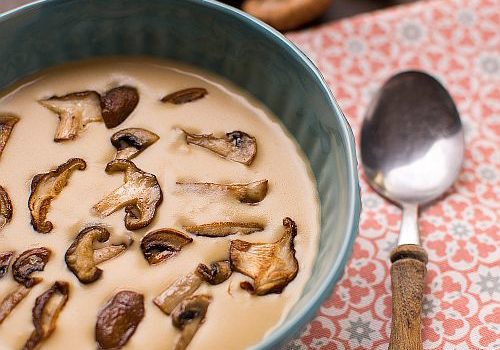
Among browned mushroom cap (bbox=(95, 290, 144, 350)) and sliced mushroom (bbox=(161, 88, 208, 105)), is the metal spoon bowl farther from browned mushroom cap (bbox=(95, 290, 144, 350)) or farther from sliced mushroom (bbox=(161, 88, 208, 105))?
browned mushroom cap (bbox=(95, 290, 144, 350))

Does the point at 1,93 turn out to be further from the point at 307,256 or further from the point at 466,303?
the point at 466,303

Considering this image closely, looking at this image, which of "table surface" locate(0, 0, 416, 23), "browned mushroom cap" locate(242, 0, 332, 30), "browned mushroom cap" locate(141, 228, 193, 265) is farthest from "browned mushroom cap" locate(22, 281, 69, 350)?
"table surface" locate(0, 0, 416, 23)

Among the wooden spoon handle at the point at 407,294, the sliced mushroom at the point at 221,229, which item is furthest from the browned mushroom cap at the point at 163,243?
the wooden spoon handle at the point at 407,294

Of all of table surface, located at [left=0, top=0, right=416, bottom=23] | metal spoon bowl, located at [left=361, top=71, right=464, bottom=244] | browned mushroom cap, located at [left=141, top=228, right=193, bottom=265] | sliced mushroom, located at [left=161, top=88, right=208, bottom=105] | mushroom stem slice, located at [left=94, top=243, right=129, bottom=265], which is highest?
table surface, located at [left=0, top=0, right=416, bottom=23]

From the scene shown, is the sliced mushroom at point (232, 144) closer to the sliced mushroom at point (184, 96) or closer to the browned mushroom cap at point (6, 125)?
the sliced mushroom at point (184, 96)

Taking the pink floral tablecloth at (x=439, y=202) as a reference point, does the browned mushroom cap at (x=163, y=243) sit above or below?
below

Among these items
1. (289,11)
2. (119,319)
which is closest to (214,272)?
(119,319)

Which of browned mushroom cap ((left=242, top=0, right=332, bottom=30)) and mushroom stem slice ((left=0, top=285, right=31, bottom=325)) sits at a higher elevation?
browned mushroom cap ((left=242, top=0, right=332, bottom=30))

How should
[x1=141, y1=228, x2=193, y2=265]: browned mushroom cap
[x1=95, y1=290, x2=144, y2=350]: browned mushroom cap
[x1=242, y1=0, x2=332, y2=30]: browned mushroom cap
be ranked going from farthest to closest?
[x1=242, y1=0, x2=332, y2=30]: browned mushroom cap, [x1=141, y1=228, x2=193, y2=265]: browned mushroom cap, [x1=95, y1=290, x2=144, y2=350]: browned mushroom cap
